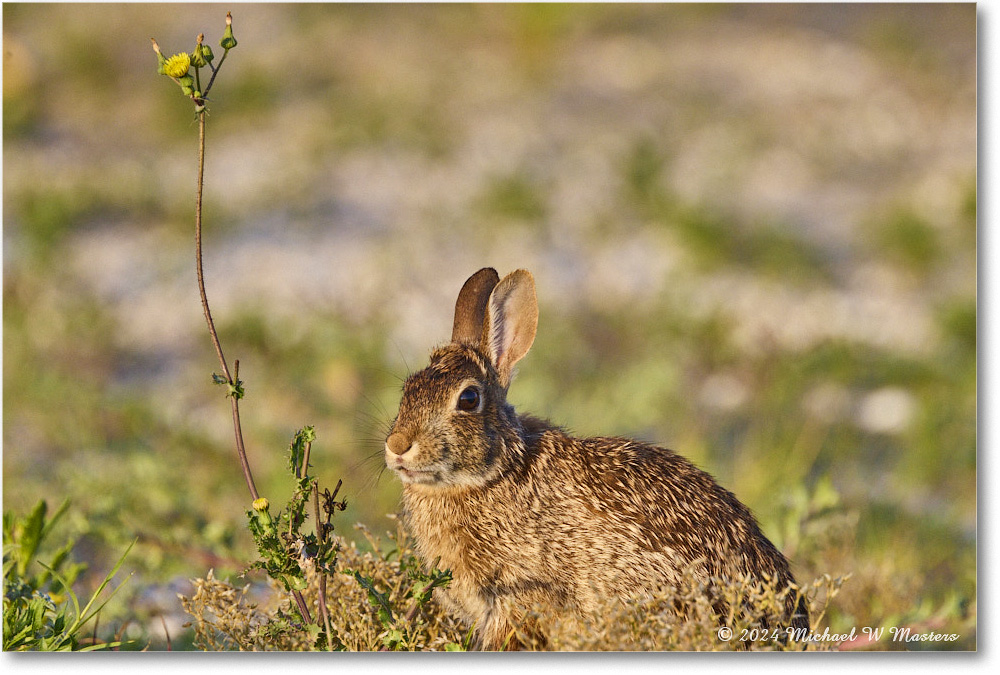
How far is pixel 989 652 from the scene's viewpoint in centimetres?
290

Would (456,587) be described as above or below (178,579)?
above

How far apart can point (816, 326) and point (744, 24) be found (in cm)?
166

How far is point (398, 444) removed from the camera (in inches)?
88.8

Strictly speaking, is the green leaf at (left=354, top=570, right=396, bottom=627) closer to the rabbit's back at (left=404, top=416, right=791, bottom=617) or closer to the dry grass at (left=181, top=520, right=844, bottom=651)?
the dry grass at (left=181, top=520, right=844, bottom=651)

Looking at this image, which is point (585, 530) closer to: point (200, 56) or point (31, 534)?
point (200, 56)

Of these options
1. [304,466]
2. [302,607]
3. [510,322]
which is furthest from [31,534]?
[510,322]

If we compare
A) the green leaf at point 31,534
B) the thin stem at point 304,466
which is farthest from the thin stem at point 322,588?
the green leaf at point 31,534

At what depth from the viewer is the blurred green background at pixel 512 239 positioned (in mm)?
4168

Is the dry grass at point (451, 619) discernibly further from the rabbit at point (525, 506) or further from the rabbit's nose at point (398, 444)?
the rabbit's nose at point (398, 444)

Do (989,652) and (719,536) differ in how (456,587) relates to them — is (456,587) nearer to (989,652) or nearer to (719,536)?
(719,536)

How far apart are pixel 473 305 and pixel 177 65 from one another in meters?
0.87

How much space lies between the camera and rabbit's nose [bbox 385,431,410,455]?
2.25 metres

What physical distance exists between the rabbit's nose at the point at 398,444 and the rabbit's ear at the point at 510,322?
325 mm

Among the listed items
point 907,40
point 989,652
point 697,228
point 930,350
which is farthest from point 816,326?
point 989,652
